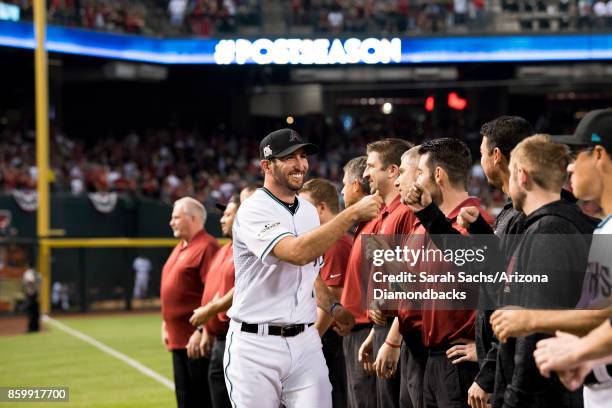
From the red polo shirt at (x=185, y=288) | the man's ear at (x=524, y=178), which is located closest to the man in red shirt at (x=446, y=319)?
the man's ear at (x=524, y=178)

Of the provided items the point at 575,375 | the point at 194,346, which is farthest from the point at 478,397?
the point at 194,346

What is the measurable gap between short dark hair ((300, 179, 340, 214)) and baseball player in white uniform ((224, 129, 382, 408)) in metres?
1.50

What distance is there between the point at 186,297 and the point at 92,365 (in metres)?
5.38

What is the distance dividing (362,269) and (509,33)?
2452 centimetres

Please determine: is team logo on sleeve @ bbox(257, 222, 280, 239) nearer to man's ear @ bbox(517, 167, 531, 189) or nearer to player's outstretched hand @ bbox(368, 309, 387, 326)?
player's outstretched hand @ bbox(368, 309, 387, 326)

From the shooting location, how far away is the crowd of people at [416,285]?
3492mm

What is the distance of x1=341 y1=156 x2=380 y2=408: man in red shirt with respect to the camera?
611cm

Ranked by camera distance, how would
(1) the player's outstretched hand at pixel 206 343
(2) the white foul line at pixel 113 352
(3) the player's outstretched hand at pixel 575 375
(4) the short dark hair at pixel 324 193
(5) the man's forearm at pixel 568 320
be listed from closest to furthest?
(3) the player's outstretched hand at pixel 575 375
(5) the man's forearm at pixel 568 320
(4) the short dark hair at pixel 324 193
(1) the player's outstretched hand at pixel 206 343
(2) the white foul line at pixel 113 352

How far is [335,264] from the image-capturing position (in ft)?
21.7

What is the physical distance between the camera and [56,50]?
2689cm

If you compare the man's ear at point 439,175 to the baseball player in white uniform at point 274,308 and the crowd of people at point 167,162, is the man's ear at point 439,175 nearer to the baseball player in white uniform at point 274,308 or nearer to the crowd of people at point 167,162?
the baseball player in white uniform at point 274,308

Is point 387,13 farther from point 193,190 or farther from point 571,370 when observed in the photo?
point 571,370

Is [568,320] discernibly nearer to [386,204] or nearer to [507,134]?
[507,134]

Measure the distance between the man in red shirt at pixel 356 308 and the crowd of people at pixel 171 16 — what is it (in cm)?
2293
